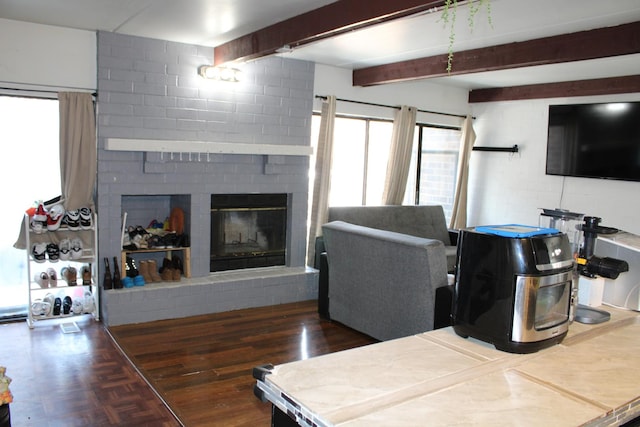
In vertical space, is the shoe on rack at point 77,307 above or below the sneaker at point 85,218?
below

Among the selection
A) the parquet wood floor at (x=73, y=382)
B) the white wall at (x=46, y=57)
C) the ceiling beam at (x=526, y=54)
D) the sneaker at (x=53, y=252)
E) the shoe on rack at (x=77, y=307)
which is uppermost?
the ceiling beam at (x=526, y=54)

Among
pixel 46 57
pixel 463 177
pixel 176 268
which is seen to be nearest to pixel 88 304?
pixel 176 268

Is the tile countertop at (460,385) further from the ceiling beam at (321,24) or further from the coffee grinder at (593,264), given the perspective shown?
the ceiling beam at (321,24)

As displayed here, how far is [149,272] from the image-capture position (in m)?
4.90

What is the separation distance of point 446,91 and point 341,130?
1771 millimetres

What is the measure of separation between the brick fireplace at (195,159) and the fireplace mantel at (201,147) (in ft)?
0.07

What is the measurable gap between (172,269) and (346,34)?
2.68m

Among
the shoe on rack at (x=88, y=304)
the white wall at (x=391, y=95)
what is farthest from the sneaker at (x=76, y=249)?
the white wall at (x=391, y=95)

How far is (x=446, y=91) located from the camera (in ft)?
23.3

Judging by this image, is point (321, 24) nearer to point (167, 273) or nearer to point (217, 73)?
point (217, 73)

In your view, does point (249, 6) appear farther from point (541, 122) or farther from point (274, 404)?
point (541, 122)

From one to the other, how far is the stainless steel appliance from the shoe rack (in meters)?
3.68

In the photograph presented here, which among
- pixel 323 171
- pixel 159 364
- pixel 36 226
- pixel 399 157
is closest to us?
pixel 159 364

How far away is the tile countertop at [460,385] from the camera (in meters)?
1.34
